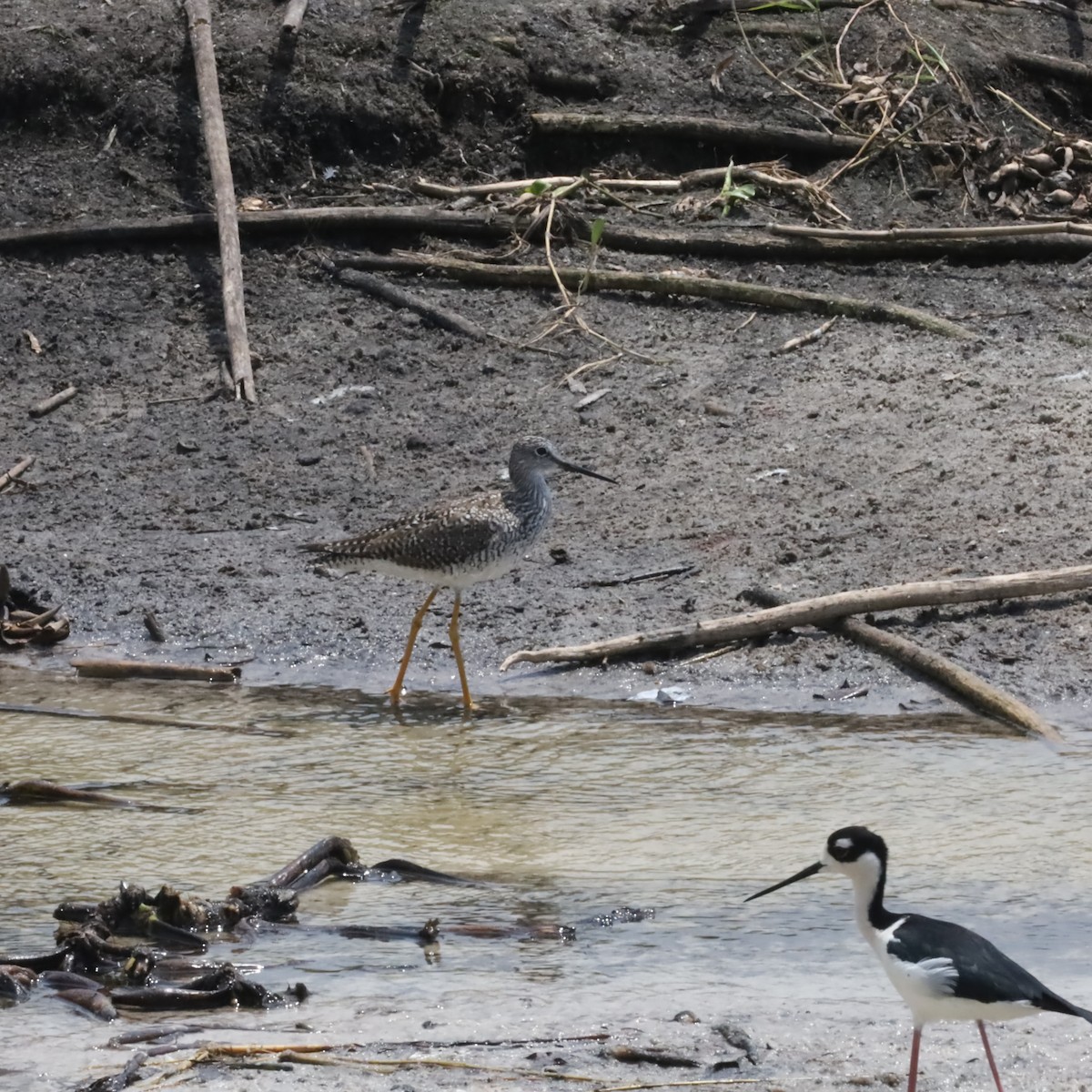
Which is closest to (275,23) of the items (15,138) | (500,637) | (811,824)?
(15,138)

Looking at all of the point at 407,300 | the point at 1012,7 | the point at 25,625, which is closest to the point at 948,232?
the point at 1012,7

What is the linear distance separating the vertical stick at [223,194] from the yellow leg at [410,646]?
2.61m

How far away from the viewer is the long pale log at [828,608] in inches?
314

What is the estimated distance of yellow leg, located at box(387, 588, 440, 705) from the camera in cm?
814

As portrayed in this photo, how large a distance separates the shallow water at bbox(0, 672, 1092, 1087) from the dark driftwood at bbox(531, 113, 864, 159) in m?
5.57

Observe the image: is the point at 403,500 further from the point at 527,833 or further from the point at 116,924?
the point at 116,924

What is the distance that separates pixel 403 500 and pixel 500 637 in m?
1.40

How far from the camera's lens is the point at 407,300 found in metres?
11.3

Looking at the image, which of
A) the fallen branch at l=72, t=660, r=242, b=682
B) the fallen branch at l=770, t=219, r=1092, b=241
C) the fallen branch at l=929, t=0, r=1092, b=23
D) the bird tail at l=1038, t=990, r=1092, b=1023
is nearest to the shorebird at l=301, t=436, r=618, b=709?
the fallen branch at l=72, t=660, r=242, b=682

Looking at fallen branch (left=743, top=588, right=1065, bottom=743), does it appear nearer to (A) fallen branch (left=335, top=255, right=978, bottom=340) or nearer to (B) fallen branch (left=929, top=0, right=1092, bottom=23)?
(A) fallen branch (left=335, top=255, right=978, bottom=340)

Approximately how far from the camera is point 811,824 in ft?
20.9

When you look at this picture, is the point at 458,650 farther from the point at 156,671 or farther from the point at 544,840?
the point at 544,840

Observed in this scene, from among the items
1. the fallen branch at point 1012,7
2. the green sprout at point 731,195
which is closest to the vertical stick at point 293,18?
the green sprout at point 731,195

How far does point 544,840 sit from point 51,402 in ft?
18.4
